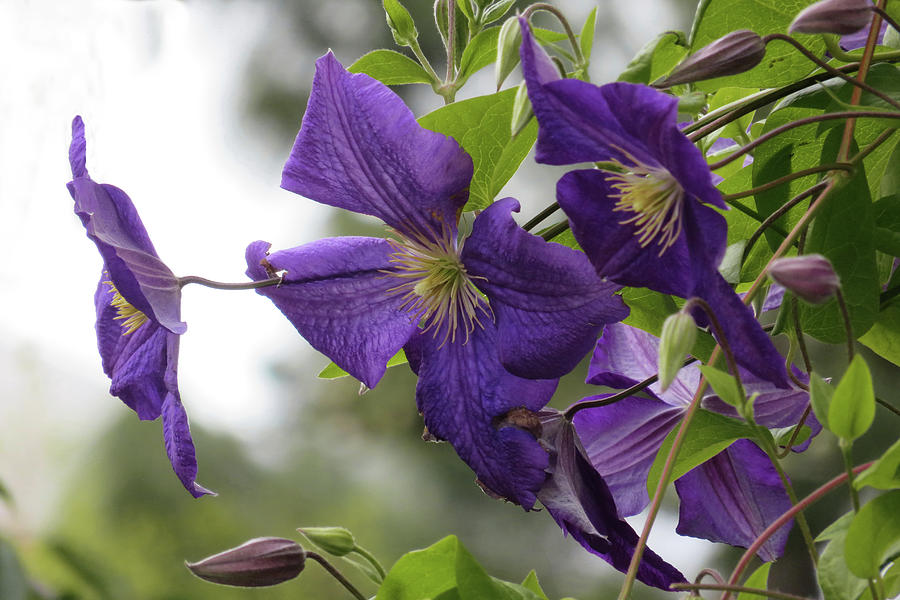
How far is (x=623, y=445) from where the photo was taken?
338 millimetres

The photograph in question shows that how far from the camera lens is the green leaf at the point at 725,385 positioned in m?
0.22

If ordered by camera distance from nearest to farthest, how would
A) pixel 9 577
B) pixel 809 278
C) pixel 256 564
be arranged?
pixel 809 278, pixel 256 564, pixel 9 577

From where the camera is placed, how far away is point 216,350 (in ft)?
6.82

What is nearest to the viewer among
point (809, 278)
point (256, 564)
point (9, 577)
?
point (809, 278)

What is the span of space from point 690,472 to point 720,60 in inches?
7.0

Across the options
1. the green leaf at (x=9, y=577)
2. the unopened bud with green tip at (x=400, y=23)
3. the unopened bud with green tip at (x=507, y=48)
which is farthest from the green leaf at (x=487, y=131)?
the green leaf at (x=9, y=577)

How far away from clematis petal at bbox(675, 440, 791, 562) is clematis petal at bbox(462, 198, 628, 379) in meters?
0.11

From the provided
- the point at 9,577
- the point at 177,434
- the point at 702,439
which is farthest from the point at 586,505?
the point at 9,577

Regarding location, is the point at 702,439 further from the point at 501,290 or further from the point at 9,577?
the point at 9,577

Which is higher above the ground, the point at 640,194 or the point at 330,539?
the point at 640,194

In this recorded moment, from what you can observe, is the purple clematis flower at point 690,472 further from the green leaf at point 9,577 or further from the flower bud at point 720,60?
the green leaf at point 9,577

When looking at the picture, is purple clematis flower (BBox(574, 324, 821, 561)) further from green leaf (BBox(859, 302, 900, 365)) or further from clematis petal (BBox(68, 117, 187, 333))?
clematis petal (BBox(68, 117, 187, 333))

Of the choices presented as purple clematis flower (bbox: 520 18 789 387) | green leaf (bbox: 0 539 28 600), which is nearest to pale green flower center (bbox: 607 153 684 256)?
purple clematis flower (bbox: 520 18 789 387)

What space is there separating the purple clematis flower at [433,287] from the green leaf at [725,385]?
36 mm
